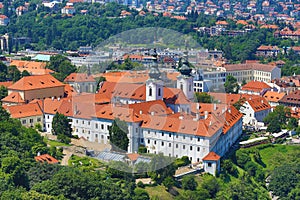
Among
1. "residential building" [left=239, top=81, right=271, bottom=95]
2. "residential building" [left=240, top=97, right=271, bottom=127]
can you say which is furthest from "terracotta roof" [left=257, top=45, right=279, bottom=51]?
"residential building" [left=240, top=97, right=271, bottom=127]

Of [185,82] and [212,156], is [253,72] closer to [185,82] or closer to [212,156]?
[185,82]

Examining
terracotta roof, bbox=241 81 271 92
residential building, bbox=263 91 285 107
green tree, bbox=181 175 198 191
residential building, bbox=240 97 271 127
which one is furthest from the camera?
terracotta roof, bbox=241 81 271 92

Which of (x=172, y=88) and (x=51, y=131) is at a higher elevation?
(x=172, y=88)

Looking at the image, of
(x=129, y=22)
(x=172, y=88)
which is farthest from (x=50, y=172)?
(x=129, y=22)

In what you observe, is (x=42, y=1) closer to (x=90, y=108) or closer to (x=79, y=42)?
(x=79, y=42)

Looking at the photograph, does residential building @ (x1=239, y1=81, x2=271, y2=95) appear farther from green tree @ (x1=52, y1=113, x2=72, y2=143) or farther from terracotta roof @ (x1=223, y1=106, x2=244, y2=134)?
green tree @ (x1=52, y1=113, x2=72, y2=143)

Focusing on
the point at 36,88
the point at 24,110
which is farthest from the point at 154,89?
the point at 36,88

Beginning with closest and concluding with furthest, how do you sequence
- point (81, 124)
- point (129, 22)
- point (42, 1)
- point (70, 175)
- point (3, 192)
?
point (3, 192), point (70, 175), point (81, 124), point (129, 22), point (42, 1)
